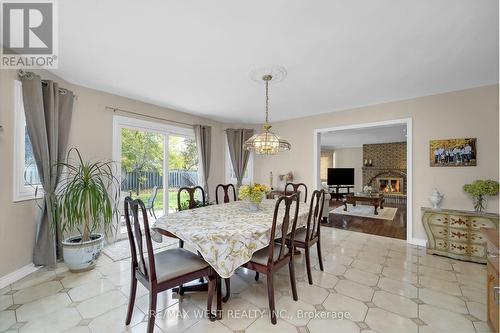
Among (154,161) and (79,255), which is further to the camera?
(154,161)

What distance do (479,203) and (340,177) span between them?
536 cm

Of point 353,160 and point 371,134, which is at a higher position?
point 371,134

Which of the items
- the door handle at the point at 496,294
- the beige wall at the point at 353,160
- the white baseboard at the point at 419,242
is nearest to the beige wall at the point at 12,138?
the door handle at the point at 496,294

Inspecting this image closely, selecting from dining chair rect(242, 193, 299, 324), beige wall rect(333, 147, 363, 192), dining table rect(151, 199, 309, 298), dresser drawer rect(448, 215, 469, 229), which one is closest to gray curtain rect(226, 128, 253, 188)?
dining table rect(151, 199, 309, 298)

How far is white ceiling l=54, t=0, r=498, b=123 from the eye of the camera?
1625 millimetres

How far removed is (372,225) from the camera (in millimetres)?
4688

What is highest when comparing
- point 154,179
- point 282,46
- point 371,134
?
point 282,46

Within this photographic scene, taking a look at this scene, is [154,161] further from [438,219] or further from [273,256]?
[438,219]

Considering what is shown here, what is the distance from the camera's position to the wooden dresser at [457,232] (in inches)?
110

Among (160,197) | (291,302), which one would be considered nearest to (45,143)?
(160,197)

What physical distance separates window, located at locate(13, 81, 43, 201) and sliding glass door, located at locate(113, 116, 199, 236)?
3.28 ft

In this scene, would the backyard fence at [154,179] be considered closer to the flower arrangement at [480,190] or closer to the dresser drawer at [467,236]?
the dresser drawer at [467,236]

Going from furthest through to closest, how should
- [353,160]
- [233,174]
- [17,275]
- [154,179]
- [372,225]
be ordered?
[353,160], [233,174], [372,225], [154,179], [17,275]

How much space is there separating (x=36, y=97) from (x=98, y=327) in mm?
2472
